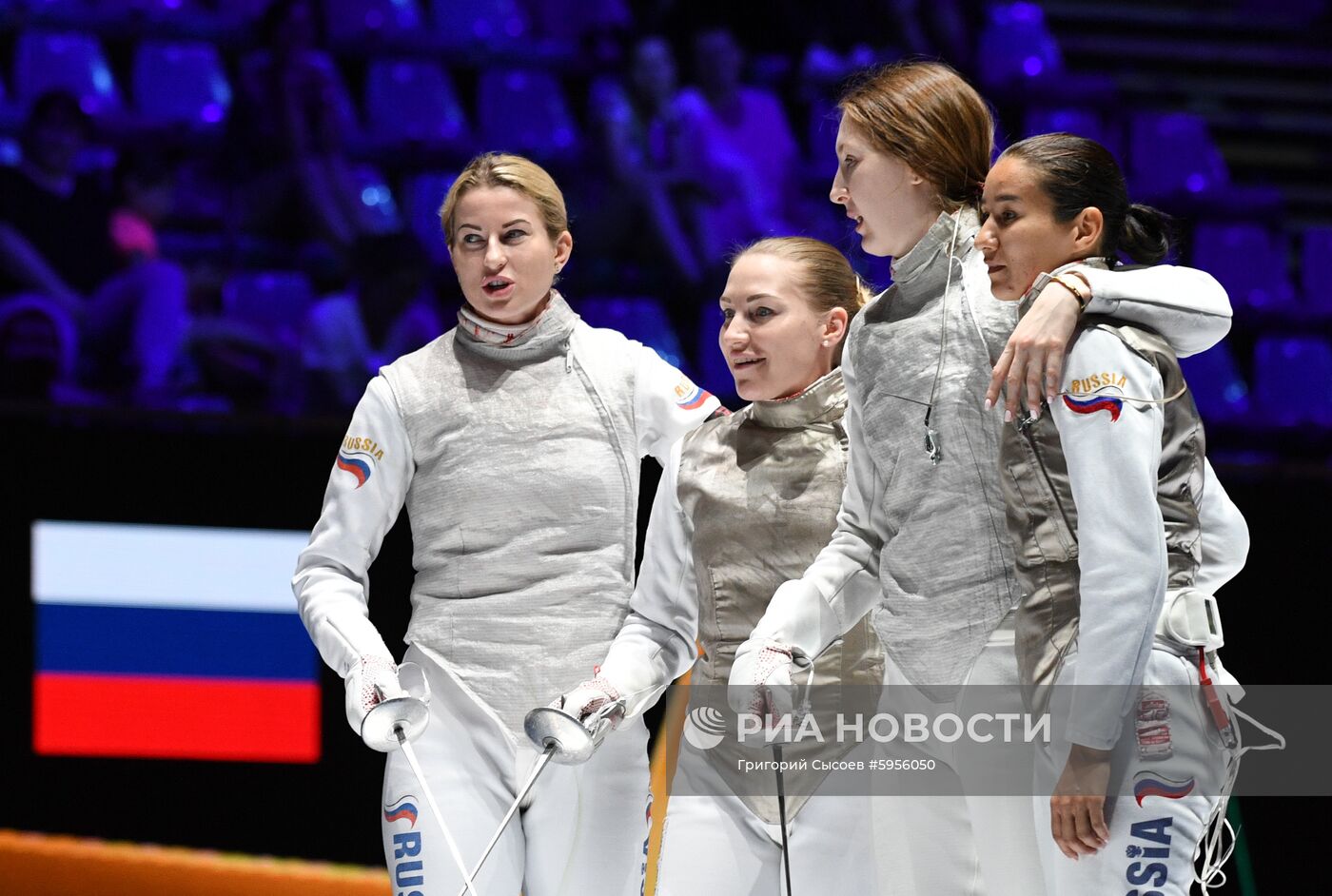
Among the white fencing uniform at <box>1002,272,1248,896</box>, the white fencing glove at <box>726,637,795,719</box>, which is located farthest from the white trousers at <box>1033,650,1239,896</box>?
the white fencing glove at <box>726,637,795,719</box>

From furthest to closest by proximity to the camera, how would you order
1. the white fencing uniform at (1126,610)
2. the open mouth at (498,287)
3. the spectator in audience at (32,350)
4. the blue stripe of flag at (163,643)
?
the spectator in audience at (32,350) < the blue stripe of flag at (163,643) < the open mouth at (498,287) < the white fencing uniform at (1126,610)

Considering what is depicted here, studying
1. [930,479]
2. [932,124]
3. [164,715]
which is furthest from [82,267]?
[930,479]

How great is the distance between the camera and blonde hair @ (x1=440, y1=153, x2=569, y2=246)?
2.22 m

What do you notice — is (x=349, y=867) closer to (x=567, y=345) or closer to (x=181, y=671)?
(x=181, y=671)

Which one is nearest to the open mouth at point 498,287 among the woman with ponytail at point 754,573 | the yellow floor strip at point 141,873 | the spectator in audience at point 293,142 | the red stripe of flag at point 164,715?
the woman with ponytail at point 754,573

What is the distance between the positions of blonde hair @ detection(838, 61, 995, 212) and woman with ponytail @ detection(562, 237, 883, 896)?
0.29 meters

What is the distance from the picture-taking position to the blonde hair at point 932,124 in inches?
72.8

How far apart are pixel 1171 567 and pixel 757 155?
336 cm

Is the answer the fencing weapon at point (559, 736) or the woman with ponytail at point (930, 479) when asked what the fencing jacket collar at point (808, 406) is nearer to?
the woman with ponytail at point (930, 479)

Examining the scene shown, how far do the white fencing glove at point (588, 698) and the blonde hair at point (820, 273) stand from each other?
1.84 feet

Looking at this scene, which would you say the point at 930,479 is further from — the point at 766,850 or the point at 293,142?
the point at 293,142

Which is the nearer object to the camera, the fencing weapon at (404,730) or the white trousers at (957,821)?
the white trousers at (957,821)

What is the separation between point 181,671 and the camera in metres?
3.66

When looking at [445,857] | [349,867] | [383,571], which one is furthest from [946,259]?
[349,867]
